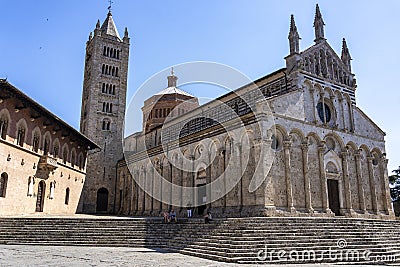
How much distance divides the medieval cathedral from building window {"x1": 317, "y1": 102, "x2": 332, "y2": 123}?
8cm

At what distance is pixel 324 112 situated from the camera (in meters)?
25.2

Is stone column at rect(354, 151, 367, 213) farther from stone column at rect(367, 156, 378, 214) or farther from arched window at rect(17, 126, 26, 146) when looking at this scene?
arched window at rect(17, 126, 26, 146)

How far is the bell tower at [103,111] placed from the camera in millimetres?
37406

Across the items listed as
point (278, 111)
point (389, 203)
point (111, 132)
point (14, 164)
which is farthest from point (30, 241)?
point (389, 203)

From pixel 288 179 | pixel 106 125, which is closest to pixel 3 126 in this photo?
pixel 106 125

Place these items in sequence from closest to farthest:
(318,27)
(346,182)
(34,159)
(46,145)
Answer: (34,159)
(346,182)
(46,145)
(318,27)

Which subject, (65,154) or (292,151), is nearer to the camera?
(292,151)

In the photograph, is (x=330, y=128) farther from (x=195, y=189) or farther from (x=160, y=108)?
(x=160, y=108)

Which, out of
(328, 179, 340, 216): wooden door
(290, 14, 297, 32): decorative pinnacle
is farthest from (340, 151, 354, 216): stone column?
(290, 14, 297, 32): decorative pinnacle

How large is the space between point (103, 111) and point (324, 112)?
24050 millimetres

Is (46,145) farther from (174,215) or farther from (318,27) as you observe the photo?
(318,27)

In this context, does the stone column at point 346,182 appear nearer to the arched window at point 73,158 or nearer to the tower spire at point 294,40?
the tower spire at point 294,40

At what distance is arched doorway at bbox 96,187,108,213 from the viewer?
3716 centimetres

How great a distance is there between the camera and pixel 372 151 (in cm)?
2730
